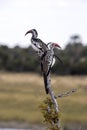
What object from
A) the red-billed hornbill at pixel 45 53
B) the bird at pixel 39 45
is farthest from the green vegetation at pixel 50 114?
the bird at pixel 39 45

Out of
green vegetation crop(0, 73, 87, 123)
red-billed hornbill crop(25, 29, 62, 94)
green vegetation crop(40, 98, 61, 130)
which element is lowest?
green vegetation crop(0, 73, 87, 123)

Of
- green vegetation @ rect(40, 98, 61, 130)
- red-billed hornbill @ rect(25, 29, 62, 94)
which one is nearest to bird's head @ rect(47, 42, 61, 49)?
red-billed hornbill @ rect(25, 29, 62, 94)

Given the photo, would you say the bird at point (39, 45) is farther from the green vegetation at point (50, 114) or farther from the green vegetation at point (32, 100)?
the green vegetation at point (32, 100)

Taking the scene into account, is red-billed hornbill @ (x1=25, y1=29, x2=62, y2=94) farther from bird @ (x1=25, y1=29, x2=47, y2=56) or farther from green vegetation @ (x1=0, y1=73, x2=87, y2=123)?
green vegetation @ (x1=0, y1=73, x2=87, y2=123)

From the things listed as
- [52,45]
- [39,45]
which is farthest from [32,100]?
[39,45]

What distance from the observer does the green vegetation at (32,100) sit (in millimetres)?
30327

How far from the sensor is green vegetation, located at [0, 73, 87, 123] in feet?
99.5

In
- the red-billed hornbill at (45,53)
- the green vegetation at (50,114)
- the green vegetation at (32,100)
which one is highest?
the red-billed hornbill at (45,53)

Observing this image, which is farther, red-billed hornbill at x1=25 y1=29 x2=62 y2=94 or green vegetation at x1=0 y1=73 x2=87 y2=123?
green vegetation at x1=0 y1=73 x2=87 y2=123

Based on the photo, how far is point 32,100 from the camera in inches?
1337

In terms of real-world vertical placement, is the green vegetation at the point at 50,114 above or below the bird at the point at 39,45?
below

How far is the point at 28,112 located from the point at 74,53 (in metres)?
35.0

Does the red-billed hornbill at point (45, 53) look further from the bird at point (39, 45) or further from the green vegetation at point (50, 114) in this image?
the green vegetation at point (50, 114)

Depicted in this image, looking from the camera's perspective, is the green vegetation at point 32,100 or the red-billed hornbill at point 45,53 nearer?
the red-billed hornbill at point 45,53
